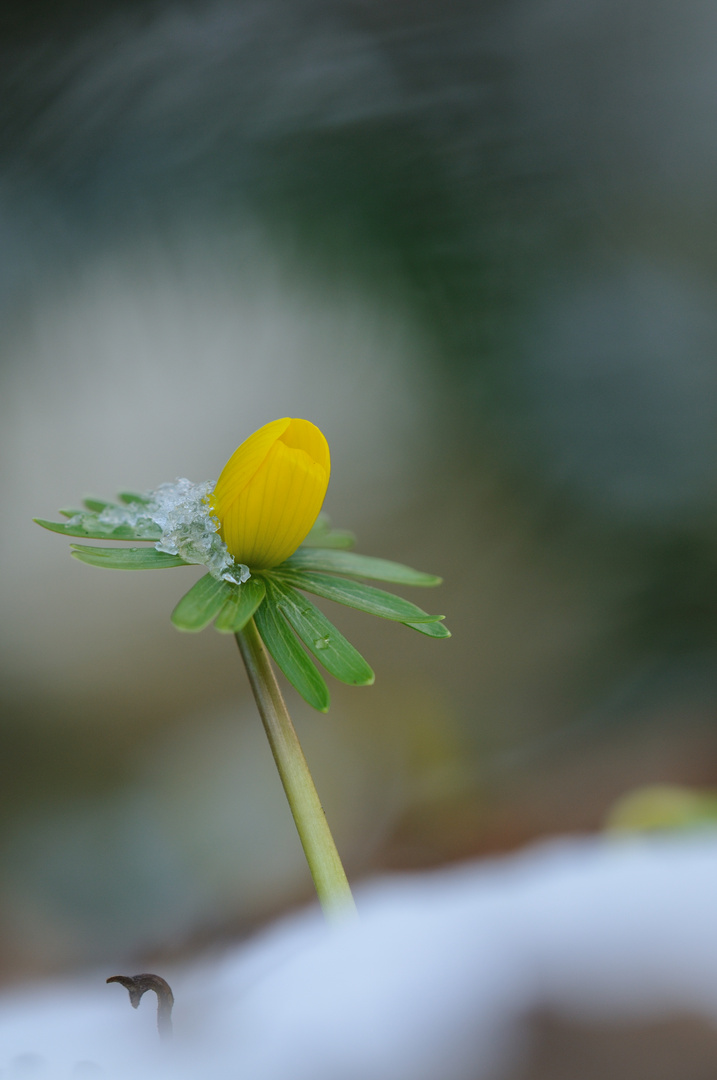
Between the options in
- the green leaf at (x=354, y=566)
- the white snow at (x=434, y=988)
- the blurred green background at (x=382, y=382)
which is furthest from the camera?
the blurred green background at (x=382, y=382)

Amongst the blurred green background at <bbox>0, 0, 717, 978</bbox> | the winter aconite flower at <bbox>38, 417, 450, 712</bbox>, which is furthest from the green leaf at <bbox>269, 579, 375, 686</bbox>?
the blurred green background at <bbox>0, 0, 717, 978</bbox>

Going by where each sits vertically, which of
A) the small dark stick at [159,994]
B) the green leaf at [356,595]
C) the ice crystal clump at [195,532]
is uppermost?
the ice crystal clump at [195,532]

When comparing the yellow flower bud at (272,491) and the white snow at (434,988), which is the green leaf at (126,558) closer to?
the yellow flower bud at (272,491)

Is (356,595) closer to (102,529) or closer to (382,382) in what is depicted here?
(102,529)

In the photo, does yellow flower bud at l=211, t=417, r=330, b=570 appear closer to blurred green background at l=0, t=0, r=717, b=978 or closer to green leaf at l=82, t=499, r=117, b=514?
green leaf at l=82, t=499, r=117, b=514

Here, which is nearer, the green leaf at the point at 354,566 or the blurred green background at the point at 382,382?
A: the green leaf at the point at 354,566

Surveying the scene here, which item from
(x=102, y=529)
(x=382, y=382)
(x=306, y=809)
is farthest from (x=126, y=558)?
(x=382, y=382)

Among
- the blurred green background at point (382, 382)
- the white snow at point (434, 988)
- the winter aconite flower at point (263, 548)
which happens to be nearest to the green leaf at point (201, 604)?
the winter aconite flower at point (263, 548)

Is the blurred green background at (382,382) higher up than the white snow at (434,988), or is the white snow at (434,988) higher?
the blurred green background at (382,382)
